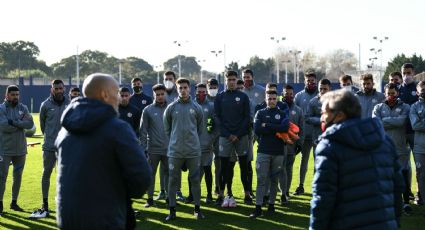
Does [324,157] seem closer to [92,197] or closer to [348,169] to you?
[348,169]

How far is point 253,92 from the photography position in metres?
11.9

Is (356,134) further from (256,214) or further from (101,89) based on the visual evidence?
(256,214)

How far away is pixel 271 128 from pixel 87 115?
5609 millimetres

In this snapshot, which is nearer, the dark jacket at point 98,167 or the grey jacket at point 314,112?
the dark jacket at point 98,167

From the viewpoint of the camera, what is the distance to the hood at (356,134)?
4016 mm

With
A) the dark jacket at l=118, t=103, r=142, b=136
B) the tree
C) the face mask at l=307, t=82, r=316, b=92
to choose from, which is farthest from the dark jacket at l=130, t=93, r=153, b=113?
the tree

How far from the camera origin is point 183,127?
30.3 ft

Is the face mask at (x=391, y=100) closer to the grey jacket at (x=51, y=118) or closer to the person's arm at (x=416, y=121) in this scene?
the person's arm at (x=416, y=121)

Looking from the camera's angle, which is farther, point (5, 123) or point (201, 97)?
point (201, 97)

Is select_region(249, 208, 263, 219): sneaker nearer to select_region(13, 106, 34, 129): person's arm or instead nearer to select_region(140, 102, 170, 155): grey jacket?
select_region(140, 102, 170, 155): grey jacket

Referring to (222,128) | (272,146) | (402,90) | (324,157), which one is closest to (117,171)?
(324,157)

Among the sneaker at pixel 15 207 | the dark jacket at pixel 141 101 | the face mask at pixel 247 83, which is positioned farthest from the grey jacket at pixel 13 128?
the face mask at pixel 247 83

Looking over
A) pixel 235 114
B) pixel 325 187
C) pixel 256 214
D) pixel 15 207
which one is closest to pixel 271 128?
pixel 235 114

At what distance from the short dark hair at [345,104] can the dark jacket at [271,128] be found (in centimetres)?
499
